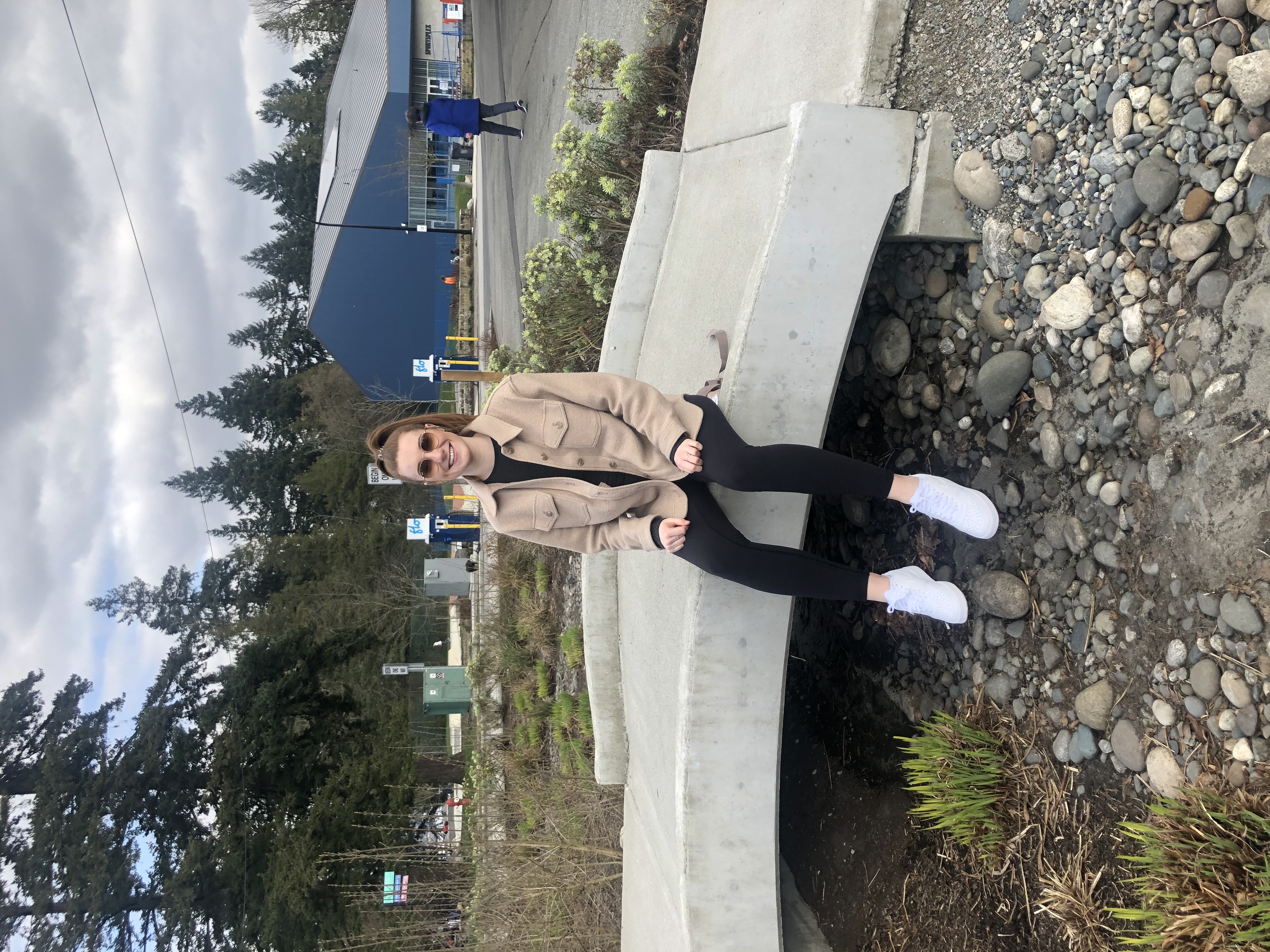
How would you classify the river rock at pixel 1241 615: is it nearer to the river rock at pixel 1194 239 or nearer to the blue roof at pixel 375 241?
the river rock at pixel 1194 239

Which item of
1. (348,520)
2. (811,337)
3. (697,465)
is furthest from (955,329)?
(348,520)

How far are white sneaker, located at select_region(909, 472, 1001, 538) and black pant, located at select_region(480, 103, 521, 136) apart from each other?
8.32 m

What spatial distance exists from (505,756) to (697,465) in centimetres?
624

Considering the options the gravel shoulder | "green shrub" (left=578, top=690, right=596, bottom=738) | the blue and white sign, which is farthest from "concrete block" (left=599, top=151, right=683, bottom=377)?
the blue and white sign

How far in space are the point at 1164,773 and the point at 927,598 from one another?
0.86m

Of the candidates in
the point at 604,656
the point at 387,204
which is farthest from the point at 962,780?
the point at 387,204

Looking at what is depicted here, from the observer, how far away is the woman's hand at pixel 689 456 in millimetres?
2791

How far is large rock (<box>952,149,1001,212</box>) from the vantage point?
284cm

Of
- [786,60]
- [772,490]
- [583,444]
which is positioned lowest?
[772,490]

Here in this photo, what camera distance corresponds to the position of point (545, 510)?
2.95 metres

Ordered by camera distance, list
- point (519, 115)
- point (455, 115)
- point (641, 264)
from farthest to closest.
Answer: point (519, 115) < point (455, 115) < point (641, 264)

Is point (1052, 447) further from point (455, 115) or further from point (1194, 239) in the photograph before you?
point (455, 115)

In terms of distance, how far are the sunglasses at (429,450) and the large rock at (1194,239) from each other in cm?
247

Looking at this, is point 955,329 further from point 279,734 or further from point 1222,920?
point 279,734
